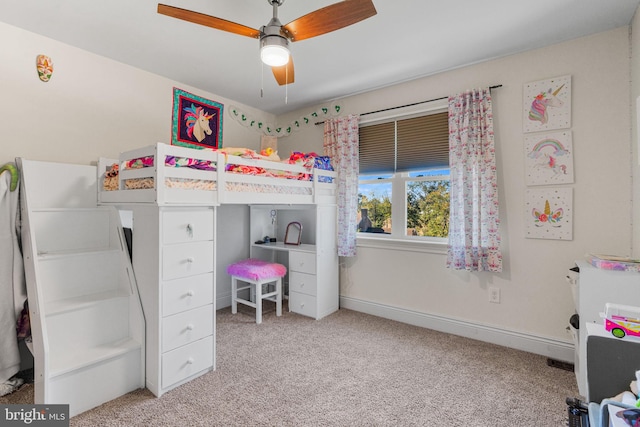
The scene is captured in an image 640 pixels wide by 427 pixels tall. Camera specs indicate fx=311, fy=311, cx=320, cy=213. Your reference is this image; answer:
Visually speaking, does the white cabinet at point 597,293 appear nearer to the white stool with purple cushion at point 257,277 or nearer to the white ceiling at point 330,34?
the white ceiling at point 330,34

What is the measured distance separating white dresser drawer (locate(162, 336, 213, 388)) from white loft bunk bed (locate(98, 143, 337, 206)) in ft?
3.22

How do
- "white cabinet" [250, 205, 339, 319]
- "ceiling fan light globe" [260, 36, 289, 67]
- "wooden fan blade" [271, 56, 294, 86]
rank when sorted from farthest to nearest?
"white cabinet" [250, 205, 339, 319] → "wooden fan blade" [271, 56, 294, 86] → "ceiling fan light globe" [260, 36, 289, 67]

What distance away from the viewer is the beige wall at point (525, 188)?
2.23 m

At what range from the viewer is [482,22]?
84.1 inches

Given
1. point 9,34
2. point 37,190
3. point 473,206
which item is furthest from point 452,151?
point 9,34

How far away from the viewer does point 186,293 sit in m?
2.11

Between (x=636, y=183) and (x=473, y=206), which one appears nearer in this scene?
(x=636, y=183)

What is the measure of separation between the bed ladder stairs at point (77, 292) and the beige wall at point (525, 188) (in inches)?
94.9

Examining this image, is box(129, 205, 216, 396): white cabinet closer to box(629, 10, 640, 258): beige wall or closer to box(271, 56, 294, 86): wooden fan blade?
box(271, 56, 294, 86): wooden fan blade

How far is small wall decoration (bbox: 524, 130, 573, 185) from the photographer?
237 centimetres

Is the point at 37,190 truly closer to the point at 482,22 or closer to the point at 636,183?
the point at 482,22

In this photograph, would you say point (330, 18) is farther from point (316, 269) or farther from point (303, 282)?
point (303, 282)

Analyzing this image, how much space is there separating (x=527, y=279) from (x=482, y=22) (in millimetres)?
2000

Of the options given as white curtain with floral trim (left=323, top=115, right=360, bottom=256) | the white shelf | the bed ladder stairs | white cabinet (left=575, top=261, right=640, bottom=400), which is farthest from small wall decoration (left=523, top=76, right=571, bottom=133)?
the bed ladder stairs
